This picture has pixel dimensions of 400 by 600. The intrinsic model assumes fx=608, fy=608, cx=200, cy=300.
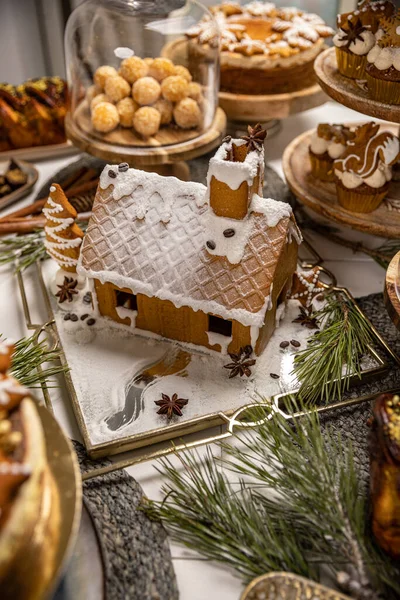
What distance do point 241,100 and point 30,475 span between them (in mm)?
1909

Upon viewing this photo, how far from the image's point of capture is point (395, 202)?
1.95 metres

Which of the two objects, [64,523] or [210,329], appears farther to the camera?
[210,329]

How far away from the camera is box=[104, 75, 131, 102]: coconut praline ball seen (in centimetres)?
217

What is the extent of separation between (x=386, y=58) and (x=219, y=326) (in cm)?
87

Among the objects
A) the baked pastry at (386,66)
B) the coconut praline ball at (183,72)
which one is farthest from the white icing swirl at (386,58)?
the coconut praline ball at (183,72)

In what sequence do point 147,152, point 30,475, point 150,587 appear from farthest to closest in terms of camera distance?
point 147,152, point 150,587, point 30,475

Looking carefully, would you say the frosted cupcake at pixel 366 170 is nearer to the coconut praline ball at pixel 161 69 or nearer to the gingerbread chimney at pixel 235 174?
the gingerbread chimney at pixel 235 174

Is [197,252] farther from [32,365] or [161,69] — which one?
[161,69]

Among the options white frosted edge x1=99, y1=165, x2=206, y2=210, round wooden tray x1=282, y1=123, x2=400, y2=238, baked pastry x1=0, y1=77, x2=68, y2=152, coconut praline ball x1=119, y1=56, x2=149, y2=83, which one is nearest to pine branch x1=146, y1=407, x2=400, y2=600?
white frosted edge x1=99, y1=165, x2=206, y2=210

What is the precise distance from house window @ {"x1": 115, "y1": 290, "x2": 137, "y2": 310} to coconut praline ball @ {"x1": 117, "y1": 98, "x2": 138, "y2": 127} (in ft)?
2.59

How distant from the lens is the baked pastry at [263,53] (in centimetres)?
237

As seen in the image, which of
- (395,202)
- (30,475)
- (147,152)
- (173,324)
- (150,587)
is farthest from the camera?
(147,152)

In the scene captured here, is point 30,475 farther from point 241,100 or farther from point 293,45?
point 293,45

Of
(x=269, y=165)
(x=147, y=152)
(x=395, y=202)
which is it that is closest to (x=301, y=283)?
(x=395, y=202)
